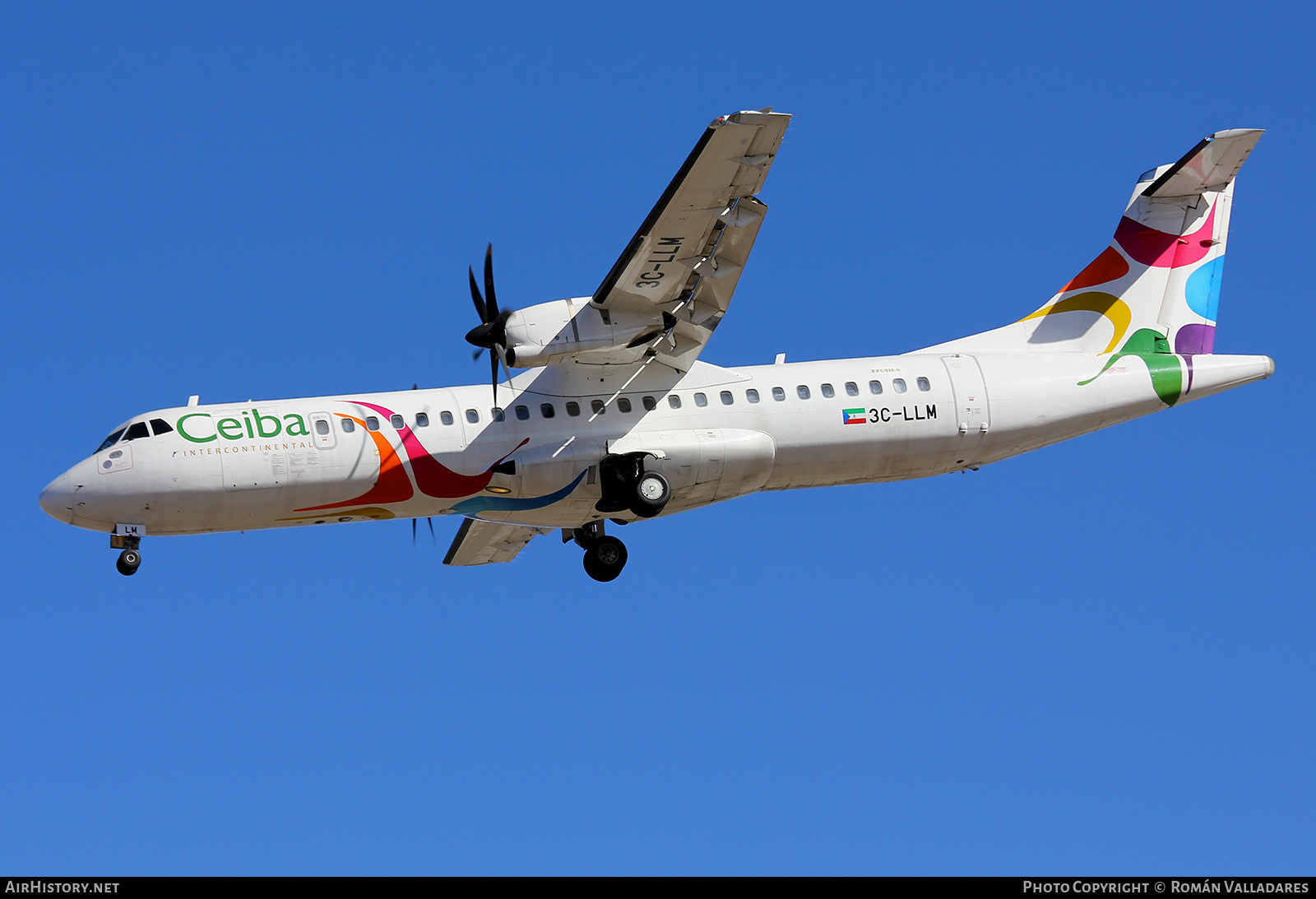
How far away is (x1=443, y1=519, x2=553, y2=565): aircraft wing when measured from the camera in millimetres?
25047

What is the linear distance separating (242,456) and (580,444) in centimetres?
497

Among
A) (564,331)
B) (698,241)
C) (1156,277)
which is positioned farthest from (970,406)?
(564,331)

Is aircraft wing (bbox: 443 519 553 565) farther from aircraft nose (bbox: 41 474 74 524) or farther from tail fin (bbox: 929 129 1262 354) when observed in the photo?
tail fin (bbox: 929 129 1262 354)

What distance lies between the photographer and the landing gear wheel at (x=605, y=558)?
2288cm

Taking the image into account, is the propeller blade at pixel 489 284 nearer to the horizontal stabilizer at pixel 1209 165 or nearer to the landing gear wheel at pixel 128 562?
the landing gear wheel at pixel 128 562

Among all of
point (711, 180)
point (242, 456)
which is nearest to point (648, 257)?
point (711, 180)

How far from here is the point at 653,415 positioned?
21.8m

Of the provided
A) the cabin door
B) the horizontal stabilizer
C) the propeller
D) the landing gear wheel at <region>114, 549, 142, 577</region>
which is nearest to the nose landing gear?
the landing gear wheel at <region>114, 549, 142, 577</region>

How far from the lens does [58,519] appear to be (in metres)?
20.3

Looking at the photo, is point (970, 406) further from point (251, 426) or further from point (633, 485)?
point (251, 426)

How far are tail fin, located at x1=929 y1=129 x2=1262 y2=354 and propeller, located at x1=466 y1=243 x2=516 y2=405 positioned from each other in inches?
312

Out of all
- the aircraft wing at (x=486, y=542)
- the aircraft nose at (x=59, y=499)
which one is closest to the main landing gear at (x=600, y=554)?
the aircraft wing at (x=486, y=542)

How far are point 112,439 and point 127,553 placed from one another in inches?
67.9

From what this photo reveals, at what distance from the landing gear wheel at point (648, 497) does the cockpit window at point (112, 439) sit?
757 cm
